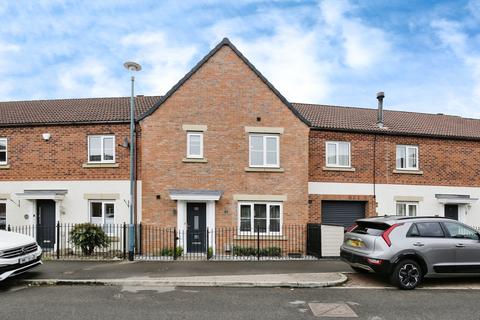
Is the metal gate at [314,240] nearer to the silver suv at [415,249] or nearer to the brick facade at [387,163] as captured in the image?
the brick facade at [387,163]

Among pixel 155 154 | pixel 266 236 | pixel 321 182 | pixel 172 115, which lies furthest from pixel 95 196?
pixel 321 182

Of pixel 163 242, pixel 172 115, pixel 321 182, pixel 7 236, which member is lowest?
pixel 163 242

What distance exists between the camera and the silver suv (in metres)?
8.29

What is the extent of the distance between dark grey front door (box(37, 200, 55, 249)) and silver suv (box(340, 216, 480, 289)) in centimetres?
1210

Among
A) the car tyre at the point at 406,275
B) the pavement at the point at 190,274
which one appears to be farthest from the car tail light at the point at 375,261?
the pavement at the point at 190,274

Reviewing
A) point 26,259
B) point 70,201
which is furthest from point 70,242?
point 26,259

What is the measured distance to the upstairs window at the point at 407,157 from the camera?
53.6ft

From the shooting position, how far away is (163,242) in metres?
13.7

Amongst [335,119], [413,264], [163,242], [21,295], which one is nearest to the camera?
[21,295]

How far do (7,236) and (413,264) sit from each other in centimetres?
983

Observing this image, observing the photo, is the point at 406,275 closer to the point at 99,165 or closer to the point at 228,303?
the point at 228,303

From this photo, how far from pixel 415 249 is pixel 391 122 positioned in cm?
1068

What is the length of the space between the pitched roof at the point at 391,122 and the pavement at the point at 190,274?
7.00m

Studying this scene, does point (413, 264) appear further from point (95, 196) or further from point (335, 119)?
point (95, 196)
